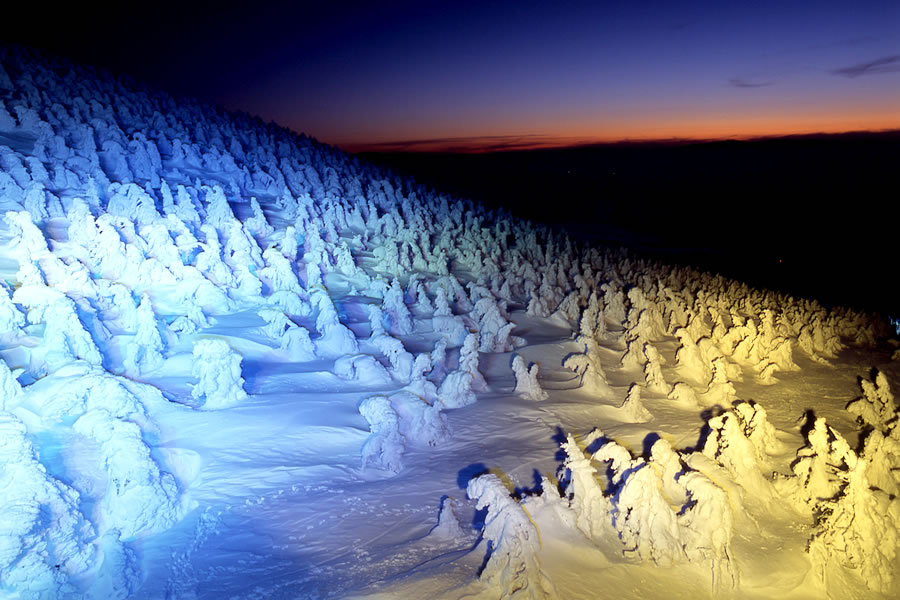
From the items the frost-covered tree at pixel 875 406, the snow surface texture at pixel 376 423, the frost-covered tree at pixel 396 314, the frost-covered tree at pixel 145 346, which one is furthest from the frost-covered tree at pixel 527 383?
the frost-covered tree at pixel 875 406

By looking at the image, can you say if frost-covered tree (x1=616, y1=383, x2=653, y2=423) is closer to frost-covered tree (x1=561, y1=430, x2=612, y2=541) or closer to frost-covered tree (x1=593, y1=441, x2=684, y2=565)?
frost-covered tree (x1=593, y1=441, x2=684, y2=565)

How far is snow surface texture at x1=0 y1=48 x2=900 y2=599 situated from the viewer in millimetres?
5727

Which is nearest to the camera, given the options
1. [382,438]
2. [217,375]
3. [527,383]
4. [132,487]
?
[132,487]

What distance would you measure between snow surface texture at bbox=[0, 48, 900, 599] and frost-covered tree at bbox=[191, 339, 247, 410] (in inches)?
1.9

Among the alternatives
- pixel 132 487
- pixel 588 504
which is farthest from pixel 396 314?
pixel 132 487

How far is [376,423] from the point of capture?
812cm

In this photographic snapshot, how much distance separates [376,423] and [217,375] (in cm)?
299

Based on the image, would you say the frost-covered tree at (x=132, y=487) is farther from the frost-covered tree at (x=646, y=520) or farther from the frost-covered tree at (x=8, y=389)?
the frost-covered tree at (x=646, y=520)

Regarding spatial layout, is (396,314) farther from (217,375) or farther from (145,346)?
(145,346)

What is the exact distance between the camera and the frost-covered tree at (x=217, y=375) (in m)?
8.78

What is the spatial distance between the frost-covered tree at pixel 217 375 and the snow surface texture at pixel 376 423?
0.16ft

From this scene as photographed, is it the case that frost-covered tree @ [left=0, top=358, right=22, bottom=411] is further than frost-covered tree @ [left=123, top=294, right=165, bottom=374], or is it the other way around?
frost-covered tree @ [left=123, top=294, right=165, bottom=374]

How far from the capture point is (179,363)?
984 cm

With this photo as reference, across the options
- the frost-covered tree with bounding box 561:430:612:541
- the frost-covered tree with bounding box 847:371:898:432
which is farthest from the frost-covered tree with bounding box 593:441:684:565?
the frost-covered tree with bounding box 847:371:898:432
